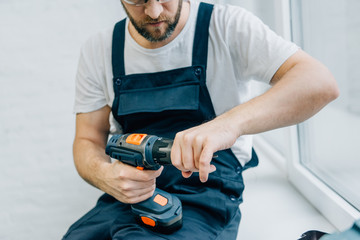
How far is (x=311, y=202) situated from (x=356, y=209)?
24 cm

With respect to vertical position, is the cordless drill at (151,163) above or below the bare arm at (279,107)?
below

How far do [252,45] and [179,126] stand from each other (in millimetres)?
346

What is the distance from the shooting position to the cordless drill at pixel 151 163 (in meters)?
0.79

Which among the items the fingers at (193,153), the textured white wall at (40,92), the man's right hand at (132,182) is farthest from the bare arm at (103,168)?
the textured white wall at (40,92)

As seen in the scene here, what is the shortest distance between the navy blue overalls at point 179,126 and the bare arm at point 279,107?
0.25m

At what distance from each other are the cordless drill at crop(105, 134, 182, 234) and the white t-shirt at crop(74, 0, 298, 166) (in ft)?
1.11

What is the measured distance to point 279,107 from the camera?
0.82 meters

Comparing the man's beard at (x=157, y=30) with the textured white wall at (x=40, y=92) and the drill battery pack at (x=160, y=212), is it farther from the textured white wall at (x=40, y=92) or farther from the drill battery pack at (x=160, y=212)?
the textured white wall at (x=40, y=92)

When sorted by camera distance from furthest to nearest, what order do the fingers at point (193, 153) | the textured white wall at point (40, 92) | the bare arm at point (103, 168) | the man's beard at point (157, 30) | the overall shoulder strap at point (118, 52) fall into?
the textured white wall at point (40, 92), the overall shoulder strap at point (118, 52), the man's beard at point (157, 30), the bare arm at point (103, 168), the fingers at point (193, 153)

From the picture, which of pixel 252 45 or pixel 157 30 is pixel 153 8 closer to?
pixel 157 30

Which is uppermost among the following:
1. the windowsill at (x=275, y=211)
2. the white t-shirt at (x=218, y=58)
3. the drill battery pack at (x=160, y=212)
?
the white t-shirt at (x=218, y=58)

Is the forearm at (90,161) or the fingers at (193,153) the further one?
the forearm at (90,161)

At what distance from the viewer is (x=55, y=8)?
204cm

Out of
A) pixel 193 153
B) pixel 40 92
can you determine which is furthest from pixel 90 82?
pixel 40 92
